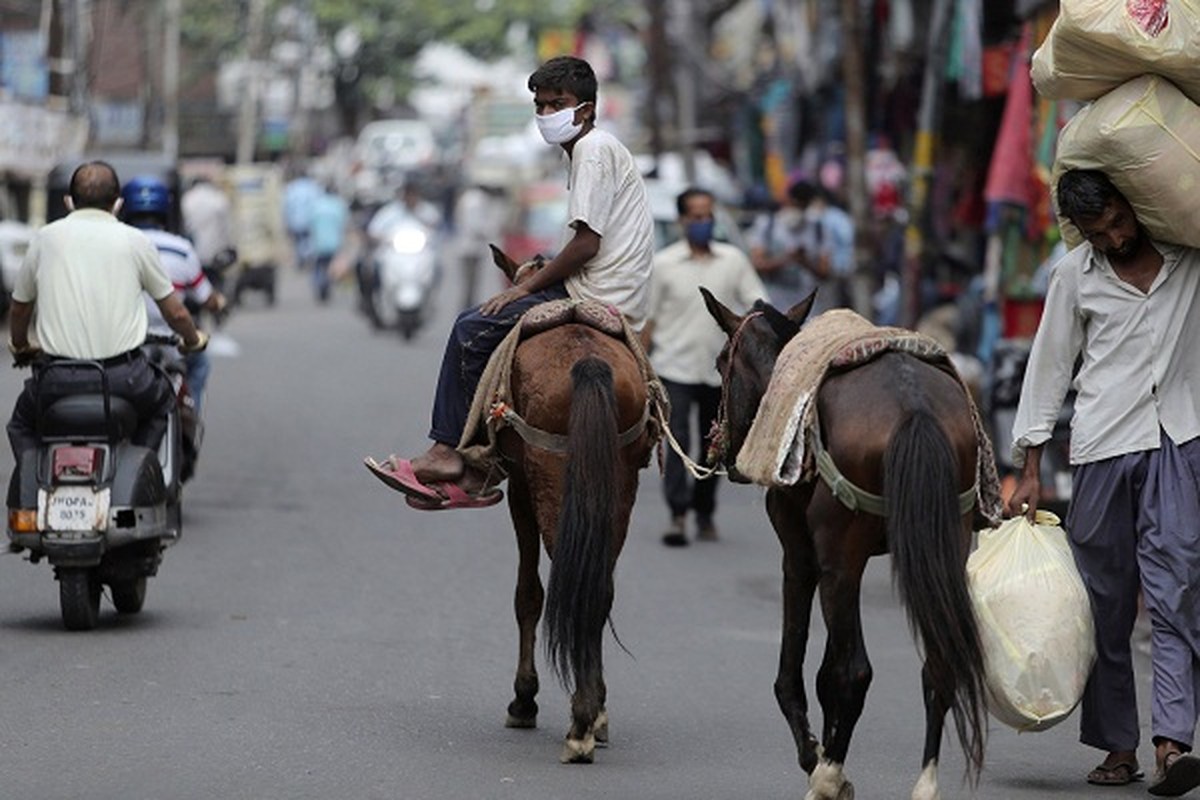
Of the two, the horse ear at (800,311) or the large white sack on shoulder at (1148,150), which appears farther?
the horse ear at (800,311)

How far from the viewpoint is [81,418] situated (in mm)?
10195

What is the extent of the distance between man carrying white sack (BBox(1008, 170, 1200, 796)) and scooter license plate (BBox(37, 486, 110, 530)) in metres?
4.08

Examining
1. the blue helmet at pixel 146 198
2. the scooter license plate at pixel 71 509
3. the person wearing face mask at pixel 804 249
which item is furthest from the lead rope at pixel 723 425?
the person wearing face mask at pixel 804 249

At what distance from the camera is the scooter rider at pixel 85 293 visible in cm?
1021

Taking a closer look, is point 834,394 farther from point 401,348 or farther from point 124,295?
point 401,348

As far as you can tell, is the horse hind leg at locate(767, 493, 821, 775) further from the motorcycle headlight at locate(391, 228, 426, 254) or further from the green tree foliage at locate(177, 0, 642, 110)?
the green tree foliage at locate(177, 0, 642, 110)

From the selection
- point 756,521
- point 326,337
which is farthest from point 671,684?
point 326,337

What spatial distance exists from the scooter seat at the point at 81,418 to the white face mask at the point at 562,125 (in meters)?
2.64

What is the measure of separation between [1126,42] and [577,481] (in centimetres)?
222

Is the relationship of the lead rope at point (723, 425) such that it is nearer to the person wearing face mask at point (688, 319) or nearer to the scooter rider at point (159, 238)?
the scooter rider at point (159, 238)

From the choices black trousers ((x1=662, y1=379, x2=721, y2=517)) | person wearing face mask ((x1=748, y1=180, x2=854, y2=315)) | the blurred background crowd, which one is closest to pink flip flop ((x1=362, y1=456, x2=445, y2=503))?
the blurred background crowd

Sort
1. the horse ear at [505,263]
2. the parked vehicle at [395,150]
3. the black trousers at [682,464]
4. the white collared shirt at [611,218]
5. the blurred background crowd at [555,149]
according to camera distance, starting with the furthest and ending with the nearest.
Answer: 1. the parked vehicle at [395,150]
2. the blurred background crowd at [555,149]
3. the black trousers at [682,464]
4. the horse ear at [505,263]
5. the white collared shirt at [611,218]

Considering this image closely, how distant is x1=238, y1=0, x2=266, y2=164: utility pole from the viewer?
62469 mm

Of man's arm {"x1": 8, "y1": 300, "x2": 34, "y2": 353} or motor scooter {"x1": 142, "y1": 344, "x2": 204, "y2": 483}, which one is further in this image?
motor scooter {"x1": 142, "y1": 344, "x2": 204, "y2": 483}
